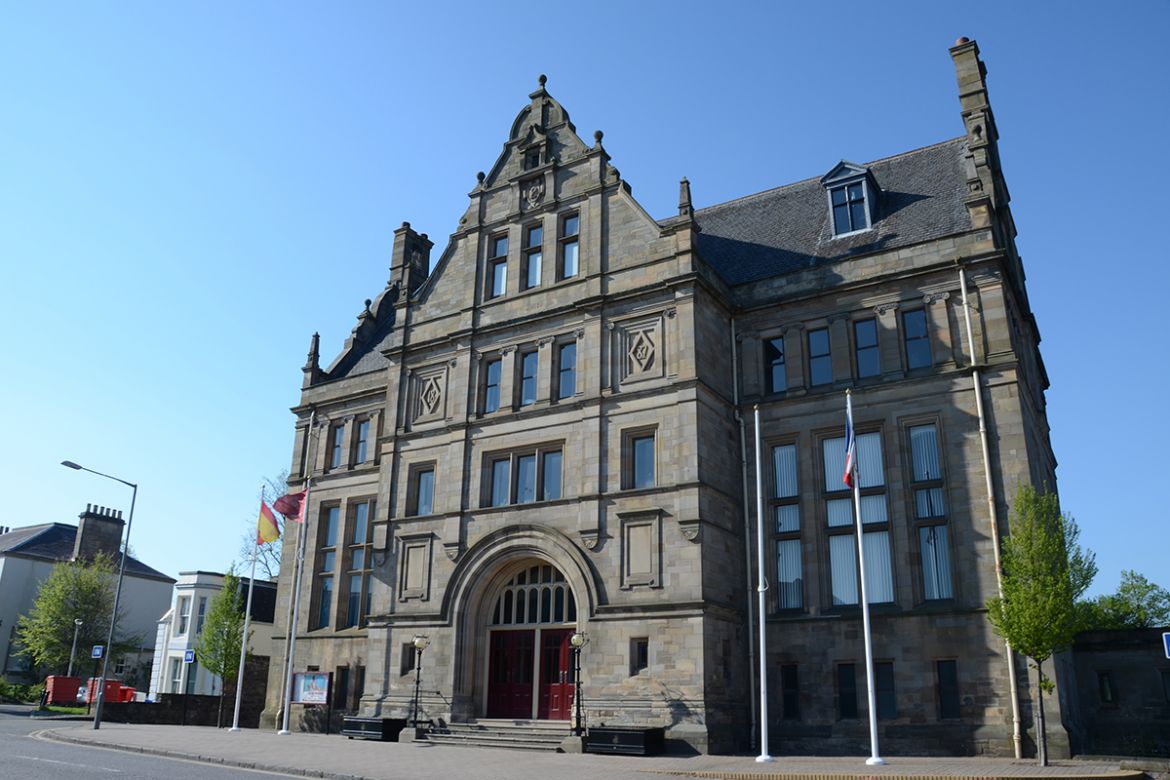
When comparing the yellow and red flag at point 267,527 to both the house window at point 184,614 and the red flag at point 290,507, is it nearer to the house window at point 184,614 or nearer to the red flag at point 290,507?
the red flag at point 290,507

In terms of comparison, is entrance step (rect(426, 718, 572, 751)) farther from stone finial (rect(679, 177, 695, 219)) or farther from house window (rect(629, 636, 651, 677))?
stone finial (rect(679, 177, 695, 219))

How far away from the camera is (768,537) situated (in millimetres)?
29422

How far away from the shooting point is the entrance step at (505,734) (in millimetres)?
26203

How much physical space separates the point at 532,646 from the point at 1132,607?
4814 centimetres

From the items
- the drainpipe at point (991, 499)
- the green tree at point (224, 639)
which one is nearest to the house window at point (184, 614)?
the green tree at point (224, 639)

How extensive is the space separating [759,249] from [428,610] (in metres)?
17.9

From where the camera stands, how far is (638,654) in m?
27.0

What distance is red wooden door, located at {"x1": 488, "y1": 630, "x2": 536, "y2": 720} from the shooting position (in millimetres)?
29578

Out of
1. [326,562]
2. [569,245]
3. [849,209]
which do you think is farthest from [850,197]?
[326,562]

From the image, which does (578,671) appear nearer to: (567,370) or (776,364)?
(567,370)

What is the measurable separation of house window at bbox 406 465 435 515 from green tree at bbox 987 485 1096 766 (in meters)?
19.2

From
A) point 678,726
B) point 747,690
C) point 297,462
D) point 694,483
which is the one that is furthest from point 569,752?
point 297,462

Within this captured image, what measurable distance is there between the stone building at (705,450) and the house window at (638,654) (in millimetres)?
65

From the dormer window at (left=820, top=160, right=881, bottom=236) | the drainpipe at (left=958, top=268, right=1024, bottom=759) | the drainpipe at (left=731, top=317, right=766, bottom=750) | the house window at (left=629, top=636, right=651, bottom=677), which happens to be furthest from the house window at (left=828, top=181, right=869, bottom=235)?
the house window at (left=629, top=636, right=651, bottom=677)
